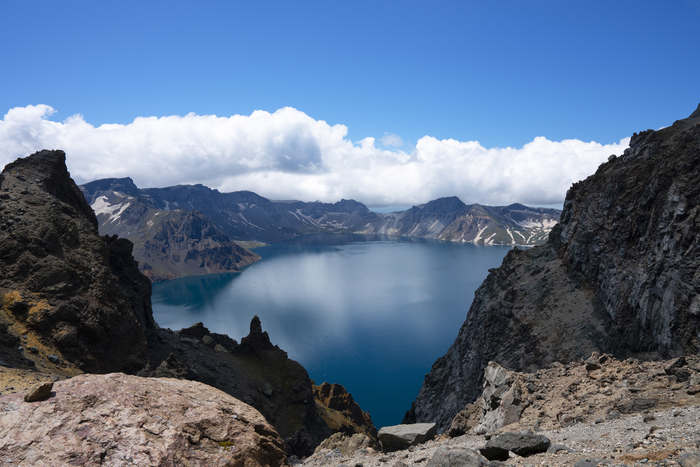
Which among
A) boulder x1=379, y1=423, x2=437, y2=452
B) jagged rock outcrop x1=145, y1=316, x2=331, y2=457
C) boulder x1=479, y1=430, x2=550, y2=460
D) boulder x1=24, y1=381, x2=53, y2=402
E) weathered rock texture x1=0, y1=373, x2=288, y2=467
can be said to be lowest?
jagged rock outcrop x1=145, y1=316, x2=331, y2=457

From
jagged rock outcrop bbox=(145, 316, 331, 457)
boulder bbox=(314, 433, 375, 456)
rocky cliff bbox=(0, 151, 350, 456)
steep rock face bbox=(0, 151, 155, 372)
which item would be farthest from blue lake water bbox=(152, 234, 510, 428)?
boulder bbox=(314, 433, 375, 456)

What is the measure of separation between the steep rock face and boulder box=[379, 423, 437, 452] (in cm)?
3135

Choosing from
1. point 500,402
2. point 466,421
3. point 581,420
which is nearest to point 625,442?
point 581,420

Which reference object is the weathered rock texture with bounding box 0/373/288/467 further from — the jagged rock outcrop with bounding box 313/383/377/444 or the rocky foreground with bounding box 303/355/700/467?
the jagged rock outcrop with bounding box 313/383/377/444

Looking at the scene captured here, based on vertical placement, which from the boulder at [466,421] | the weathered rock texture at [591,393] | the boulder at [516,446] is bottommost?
the boulder at [466,421]

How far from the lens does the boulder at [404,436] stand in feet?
65.3

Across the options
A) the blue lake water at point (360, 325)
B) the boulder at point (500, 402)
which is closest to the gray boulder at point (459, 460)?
the boulder at point (500, 402)

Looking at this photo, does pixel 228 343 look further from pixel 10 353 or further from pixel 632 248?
pixel 632 248

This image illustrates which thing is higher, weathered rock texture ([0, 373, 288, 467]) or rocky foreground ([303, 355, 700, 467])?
weathered rock texture ([0, 373, 288, 467])

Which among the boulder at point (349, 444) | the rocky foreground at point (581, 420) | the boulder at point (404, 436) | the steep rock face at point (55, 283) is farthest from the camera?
the steep rock face at point (55, 283)

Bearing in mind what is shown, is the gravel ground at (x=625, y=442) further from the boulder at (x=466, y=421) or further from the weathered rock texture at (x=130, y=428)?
the boulder at (x=466, y=421)

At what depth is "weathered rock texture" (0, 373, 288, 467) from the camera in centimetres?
775

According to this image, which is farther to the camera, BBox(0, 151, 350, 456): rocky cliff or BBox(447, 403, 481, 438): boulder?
BBox(0, 151, 350, 456): rocky cliff

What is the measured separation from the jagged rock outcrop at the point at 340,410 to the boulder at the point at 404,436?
58095 millimetres
